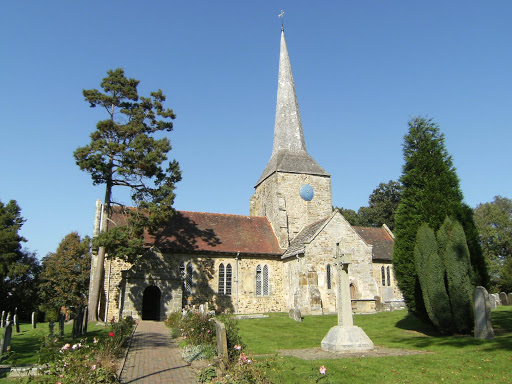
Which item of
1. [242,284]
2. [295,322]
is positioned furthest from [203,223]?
[295,322]

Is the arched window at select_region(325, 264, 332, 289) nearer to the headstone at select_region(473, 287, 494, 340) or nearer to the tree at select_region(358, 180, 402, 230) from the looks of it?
the headstone at select_region(473, 287, 494, 340)

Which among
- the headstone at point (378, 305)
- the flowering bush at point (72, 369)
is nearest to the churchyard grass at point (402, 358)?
the flowering bush at point (72, 369)

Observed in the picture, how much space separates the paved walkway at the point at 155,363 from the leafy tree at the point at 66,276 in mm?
30520

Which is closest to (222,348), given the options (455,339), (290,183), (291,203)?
(455,339)

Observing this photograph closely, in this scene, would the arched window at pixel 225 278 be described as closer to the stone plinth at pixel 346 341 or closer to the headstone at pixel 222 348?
the stone plinth at pixel 346 341

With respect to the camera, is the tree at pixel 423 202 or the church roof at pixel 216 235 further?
the church roof at pixel 216 235

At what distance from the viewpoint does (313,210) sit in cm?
3272

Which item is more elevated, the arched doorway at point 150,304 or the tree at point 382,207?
the tree at point 382,207

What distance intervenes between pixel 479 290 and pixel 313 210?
1946 cm

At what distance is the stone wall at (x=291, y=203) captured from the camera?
31078 millimetres

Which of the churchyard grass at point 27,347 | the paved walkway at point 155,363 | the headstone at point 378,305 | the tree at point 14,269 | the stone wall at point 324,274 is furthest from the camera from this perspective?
the tree at point 14,269

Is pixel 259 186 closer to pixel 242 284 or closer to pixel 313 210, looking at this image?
pixel 313 210

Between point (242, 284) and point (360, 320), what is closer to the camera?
point (360, 320)

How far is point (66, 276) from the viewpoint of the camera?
1650 inches
